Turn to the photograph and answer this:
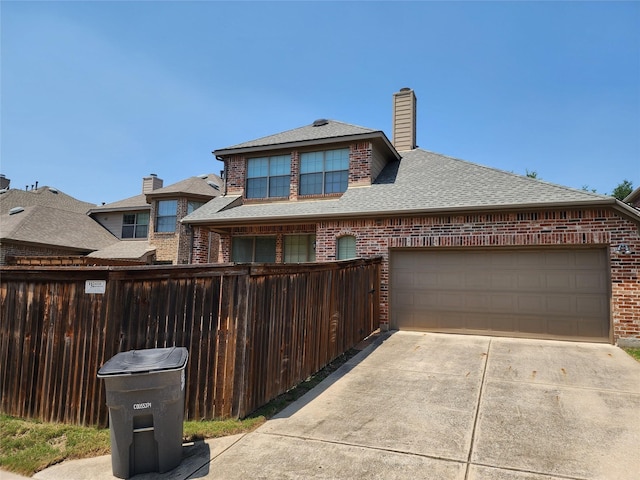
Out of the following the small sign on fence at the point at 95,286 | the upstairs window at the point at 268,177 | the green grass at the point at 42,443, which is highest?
the upstairs window at the point at 268,177

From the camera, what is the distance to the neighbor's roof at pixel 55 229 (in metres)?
19.8

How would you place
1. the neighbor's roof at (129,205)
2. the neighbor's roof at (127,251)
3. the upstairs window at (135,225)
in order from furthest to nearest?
the upstairs window at (135,225), the neighbor's roof at (129,205), the neighbor's roof at (127,251)

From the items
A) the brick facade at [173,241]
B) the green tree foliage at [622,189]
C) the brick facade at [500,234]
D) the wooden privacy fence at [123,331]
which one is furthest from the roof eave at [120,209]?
the green tree foliage at [622,189]

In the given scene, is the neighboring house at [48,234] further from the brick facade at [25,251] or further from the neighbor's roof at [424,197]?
the neighbor's roof at [424,197]

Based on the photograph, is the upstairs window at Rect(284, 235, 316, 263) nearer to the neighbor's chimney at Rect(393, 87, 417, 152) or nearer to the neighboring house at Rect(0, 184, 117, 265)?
the neighbor's chimney at Rect(393, 87, 417, 152)

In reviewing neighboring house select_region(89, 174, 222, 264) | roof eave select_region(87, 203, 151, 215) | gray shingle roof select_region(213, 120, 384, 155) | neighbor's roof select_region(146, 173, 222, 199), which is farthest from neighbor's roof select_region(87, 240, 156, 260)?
gray shingle roof select_region(213, 120, 384, 155)

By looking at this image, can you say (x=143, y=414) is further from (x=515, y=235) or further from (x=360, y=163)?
(x=360, y=163)

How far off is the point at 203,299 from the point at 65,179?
107ft

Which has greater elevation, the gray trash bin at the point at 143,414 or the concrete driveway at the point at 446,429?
the gray trash bin at the point at 143,414

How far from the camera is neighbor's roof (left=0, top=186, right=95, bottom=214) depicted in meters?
24.9

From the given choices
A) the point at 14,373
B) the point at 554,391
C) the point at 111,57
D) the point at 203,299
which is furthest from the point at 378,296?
the point at 111,57

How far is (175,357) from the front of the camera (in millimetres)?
3596

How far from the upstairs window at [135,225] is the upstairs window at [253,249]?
41.6ft

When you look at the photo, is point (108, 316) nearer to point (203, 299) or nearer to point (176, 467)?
point (203, 299)
